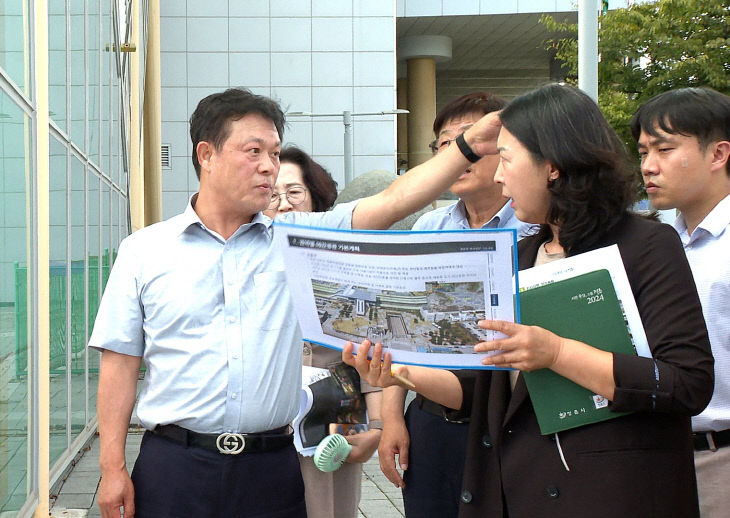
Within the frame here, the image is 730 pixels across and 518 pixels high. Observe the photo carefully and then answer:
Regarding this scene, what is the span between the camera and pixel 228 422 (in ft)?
8.90

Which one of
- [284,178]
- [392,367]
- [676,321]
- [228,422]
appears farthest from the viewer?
[284,178]

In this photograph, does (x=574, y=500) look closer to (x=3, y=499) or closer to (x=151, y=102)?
(x=3, y=499)

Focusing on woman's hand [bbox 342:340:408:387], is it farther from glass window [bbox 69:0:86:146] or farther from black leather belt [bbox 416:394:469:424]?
glass window [bbox 69:0:86:146]

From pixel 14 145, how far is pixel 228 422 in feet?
7.06

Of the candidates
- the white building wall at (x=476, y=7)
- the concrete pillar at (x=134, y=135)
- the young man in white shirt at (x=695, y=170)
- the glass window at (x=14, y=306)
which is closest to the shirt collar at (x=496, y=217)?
the young man in white shirt at (x=695, y=170)

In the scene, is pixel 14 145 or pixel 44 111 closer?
pixel 14 145

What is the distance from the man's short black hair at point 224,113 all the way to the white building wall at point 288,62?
78.5 ft

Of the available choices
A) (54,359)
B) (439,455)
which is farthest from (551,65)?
(439,455)

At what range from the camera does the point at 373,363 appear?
2.19m

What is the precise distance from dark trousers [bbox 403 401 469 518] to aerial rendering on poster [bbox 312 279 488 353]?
2.77 ft

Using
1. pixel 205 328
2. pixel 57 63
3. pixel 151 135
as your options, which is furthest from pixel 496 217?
pixel 151 135

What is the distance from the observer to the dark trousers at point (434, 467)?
9.49ft

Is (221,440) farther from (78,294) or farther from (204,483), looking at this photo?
(78,294)

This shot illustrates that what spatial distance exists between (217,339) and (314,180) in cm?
142
